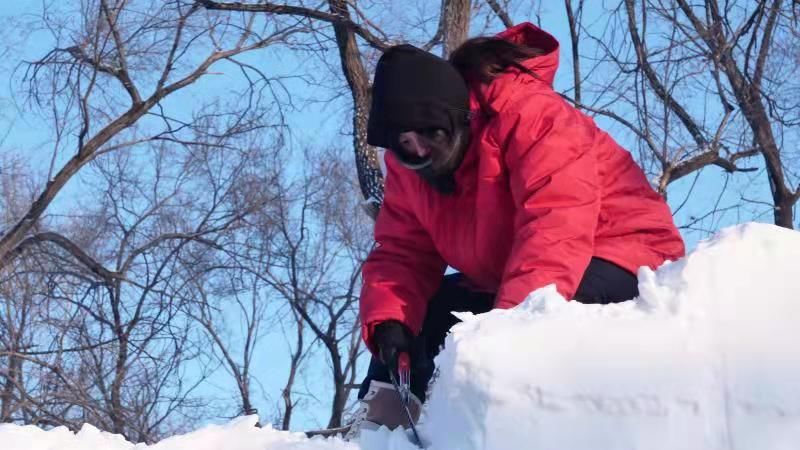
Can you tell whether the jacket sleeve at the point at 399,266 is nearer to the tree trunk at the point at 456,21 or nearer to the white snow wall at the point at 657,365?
the white snow wall at the point at 657,365

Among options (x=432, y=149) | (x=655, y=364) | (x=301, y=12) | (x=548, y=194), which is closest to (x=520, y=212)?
(x=548, y=194)

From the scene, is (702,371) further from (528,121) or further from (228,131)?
(228,131)

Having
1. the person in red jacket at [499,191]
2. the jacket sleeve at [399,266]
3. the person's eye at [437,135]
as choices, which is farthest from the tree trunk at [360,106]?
the person's eye at [437,135]

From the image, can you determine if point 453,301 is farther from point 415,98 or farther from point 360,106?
point 360,106

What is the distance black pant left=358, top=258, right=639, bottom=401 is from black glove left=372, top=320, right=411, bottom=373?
0.04 metres

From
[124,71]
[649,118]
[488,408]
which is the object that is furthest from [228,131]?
[488,408]

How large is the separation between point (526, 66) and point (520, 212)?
0.49 m

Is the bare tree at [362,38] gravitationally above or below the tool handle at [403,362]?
above

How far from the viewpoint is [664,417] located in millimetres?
1731

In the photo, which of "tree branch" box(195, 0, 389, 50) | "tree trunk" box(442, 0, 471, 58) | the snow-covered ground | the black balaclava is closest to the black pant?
the black balaclava

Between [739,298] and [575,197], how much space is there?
1145 millimetres

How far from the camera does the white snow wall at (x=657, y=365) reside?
1709 millimetres

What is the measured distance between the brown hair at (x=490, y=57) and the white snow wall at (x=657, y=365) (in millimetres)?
1389

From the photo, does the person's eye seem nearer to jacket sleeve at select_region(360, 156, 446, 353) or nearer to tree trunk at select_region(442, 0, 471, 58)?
jacket sleeve at select_region(360, 156, 446, 353)
